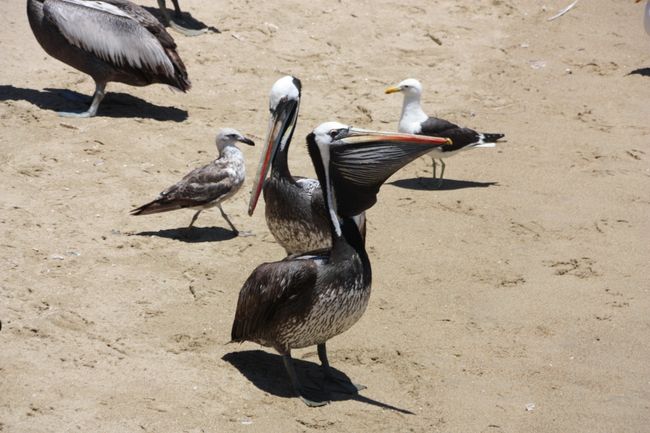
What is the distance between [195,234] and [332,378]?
2393mm

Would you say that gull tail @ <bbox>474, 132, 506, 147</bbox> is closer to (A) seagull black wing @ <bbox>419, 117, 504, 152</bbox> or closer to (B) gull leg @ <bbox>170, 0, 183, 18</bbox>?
(A) seagull black wing @ <bbox>419, 117, 504, 152</bbox>

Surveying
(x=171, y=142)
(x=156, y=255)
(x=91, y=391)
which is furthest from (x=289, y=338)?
(x=171, y=142)

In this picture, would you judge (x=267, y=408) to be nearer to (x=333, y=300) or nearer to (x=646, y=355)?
(x=333, y=300)

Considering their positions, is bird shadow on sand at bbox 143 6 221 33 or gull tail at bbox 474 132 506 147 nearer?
gull tail at bbox 474 132 506 147

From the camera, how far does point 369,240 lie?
310 inches

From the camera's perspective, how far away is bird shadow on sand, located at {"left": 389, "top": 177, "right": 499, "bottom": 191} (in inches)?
359

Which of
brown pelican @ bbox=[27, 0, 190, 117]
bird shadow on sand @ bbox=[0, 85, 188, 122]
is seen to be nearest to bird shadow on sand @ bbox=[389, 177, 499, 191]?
bird shadow on sand @ bbox=[0, 85, 188, 122]

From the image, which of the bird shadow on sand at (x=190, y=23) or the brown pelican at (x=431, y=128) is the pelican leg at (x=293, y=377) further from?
the bird shadow on sand at (x=190, y=23)

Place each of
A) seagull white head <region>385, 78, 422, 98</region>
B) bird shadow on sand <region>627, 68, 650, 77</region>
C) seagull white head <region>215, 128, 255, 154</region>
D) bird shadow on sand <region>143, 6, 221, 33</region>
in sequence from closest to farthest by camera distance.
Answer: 1. seagull white head <region>215, 128, 255, 154</region>
2. seagull white head <region>385, 78, 422, 98</region>
3. bird shadow on sand <region>143, 6, 221, 33</region>
4. bird shadow on sand <region>627, 68, 650, 77</region>

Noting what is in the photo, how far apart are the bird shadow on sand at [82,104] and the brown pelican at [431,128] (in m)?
2.24

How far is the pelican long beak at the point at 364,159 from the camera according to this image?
5.26 m

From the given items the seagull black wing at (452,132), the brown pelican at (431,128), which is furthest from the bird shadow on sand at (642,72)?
the seagull black wing at (452,132)

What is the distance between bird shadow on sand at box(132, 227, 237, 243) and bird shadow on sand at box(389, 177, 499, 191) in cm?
202

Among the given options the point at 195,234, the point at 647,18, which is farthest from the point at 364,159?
the point at 647,18
